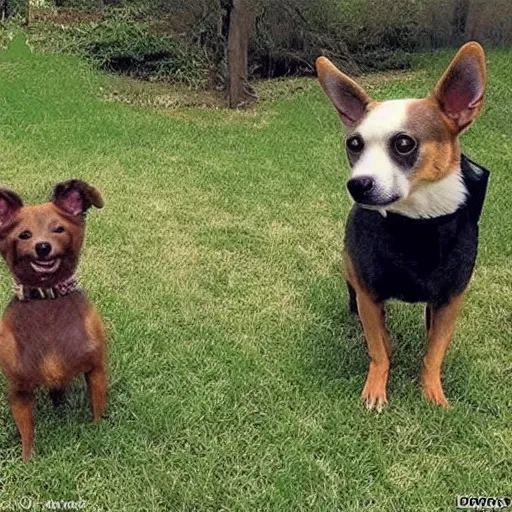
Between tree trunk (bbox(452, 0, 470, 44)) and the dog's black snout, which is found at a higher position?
the dog's black snout

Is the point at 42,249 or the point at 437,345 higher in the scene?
the point at 42,249

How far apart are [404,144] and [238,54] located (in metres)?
6.12

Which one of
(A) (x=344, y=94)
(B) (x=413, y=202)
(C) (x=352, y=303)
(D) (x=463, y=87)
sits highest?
(D) (x=463, y=87)

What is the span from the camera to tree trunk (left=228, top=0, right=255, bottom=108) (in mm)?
7805

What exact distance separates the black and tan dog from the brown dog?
0.85 meters

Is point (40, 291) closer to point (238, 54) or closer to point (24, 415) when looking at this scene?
point (24, 415)

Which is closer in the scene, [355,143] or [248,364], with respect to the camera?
[355,143]

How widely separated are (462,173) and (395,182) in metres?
0.30

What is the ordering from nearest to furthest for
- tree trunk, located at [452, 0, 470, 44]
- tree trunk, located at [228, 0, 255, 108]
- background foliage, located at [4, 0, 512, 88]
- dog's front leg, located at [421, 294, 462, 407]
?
dog's front leg, located at [421, 294, 462, 407]
tree trunk, located at [228, 0, 255, 108]
background foliage, located at [4, 0, 512, 88]
tree trunk, located at [452, 0, 470, 44]

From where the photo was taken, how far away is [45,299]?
2.27m

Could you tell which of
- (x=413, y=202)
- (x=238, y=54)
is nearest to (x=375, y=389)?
(x=413, y=202)

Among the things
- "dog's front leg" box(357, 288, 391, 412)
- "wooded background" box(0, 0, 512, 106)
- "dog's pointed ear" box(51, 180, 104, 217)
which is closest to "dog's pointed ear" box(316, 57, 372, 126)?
"dog's front leg" box(357, 288, 391, 412)

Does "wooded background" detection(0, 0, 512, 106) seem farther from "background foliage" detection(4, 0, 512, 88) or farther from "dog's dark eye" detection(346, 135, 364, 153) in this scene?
"dog's dark eye" detection(346, 135, 364, 153)

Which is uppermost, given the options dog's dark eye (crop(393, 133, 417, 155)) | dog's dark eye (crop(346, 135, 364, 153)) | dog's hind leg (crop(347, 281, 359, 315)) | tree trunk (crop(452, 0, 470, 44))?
dog's dark eye (crop(393, 133, 417, 155))
